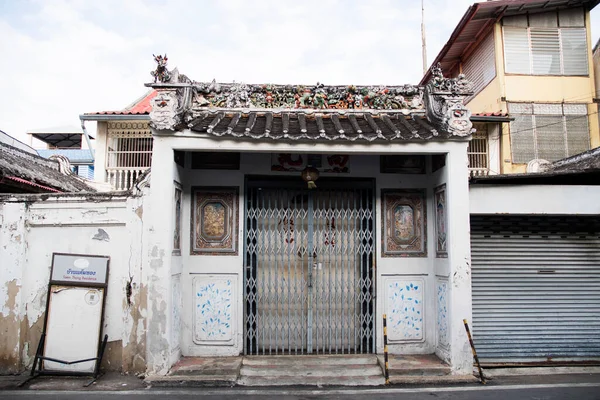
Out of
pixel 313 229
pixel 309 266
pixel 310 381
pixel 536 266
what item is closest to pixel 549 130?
pixel 536 266

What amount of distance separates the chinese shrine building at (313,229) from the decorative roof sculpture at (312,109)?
0.03m

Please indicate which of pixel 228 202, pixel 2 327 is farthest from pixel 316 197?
pixel 2 327

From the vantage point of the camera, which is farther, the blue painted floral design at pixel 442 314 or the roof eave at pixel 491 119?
the roof eave at pixel 491 119

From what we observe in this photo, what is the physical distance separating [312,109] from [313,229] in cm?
213

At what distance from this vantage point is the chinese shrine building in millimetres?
7820

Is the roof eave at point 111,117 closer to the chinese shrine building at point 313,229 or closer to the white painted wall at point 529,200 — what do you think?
the chinese shrine building at point 313,229

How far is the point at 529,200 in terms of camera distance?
25.8 ft

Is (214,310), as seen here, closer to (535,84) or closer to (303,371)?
(303,371)

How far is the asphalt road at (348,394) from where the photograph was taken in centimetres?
635

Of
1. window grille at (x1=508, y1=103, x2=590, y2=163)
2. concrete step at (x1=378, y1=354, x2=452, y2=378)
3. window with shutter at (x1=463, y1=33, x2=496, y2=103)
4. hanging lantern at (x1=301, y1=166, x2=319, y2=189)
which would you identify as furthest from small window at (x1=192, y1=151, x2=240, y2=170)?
window with shutter at (x1=463, y1=33, x2=496, y2=103)

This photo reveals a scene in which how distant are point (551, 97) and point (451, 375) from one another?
1040 centimetres

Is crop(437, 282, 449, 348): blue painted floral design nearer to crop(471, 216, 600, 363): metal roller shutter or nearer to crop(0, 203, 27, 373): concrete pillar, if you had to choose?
crop(471, 216, 600, 363): metal roller shutter

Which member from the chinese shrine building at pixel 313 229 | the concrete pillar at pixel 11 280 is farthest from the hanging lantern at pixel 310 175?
the concrete pillar at pixel 11 280

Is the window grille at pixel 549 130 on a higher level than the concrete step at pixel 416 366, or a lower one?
higher
